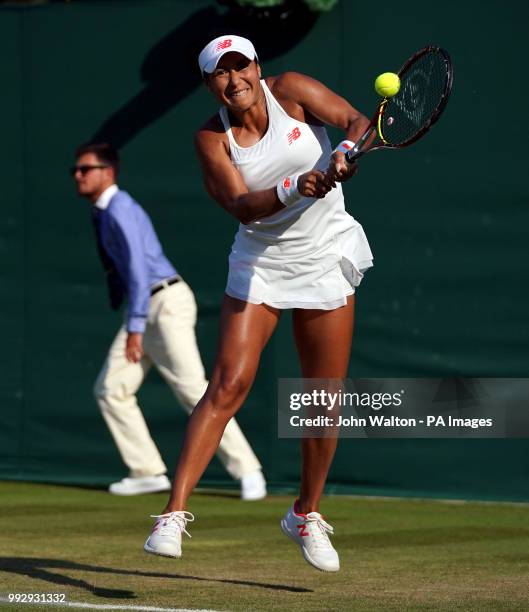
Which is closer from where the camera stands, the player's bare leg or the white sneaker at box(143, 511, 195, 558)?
the white sneaker at box(143, 511, 195, 558)

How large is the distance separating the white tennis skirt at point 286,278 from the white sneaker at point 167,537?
2.82 ft

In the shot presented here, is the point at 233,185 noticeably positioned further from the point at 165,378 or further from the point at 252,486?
the point at 252,486

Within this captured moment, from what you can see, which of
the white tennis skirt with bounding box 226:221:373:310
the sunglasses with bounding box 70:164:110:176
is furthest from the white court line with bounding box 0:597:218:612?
the sunglasses with bounding box 70:164:110:176

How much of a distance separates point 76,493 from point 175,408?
32.0 inches

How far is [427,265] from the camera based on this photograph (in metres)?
8.55

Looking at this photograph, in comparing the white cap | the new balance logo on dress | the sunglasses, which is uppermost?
the white cap

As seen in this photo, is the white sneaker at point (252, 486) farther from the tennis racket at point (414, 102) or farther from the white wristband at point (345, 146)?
the white wristband at point (345, 146)

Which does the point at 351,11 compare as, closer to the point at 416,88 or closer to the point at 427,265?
the point at 427,265

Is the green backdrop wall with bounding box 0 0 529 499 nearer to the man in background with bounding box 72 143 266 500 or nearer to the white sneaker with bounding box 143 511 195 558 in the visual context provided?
the man in background with bounding box 72 143 266 500

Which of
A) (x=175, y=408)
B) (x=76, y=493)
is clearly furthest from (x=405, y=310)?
(x=76, y=493)

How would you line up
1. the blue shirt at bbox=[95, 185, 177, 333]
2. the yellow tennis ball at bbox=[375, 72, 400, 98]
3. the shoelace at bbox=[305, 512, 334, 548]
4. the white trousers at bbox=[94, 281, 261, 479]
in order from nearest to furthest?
the yellow tennis ball at bbox=[375, 72, 400, 98] < the shoelace at bbox=[305, 512, 334, 548] < the blue shirt at bbox=[95, 185, 177, 333] < the white trousers at bbox=[94, 281, 261, 479]

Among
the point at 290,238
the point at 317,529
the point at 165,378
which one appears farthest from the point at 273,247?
the point at 165,378

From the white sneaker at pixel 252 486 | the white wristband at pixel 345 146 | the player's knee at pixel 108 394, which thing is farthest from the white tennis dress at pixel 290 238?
the player's knee at pixel 108 394

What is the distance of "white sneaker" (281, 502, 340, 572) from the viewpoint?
17.8 feet
